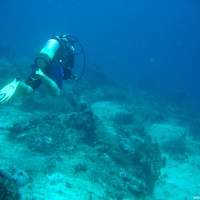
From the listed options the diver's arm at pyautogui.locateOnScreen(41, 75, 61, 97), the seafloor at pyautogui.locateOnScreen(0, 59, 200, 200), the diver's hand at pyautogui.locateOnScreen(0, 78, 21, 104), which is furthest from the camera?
the seafloor at pyautogui.locateOnScreen(0, 59, 200, 200)

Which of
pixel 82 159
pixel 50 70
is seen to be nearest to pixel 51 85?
pixel 50 70

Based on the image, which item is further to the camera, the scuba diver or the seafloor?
the seafloor

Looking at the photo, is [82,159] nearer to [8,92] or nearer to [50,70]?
[50,70]

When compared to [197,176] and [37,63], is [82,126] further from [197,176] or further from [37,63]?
[197,176]

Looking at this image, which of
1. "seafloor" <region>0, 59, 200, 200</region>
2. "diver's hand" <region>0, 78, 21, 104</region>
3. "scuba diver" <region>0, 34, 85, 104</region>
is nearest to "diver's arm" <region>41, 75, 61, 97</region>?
Answer: "scuba diver" <region>0, 34, 85, 104</region>

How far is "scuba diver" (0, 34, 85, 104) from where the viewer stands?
263 inches

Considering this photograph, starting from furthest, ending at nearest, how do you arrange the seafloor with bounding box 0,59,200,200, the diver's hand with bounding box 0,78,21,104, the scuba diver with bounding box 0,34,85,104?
the seafloor with bounding box 0,59,200,200, the scuba diver with bounding box 0,34,85,104, the diver's hand with bounding box 0,78,21,104

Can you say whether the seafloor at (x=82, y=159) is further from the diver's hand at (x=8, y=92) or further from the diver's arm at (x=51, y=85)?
the diver's arm at (x=51, y=85)

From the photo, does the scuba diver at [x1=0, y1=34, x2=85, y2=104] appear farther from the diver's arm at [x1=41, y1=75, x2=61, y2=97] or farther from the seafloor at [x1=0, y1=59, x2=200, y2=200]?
the seafloor at [x1=0, y1=59, x2=200, y2=200]

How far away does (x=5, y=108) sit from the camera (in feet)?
47.2

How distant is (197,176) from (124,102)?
1158cm

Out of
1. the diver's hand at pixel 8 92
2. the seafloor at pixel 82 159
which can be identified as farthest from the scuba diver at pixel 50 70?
the seafloor at pixel 82 159

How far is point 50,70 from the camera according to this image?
723 cm

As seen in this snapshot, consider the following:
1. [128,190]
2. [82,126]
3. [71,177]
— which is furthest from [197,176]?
[71,177]
